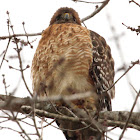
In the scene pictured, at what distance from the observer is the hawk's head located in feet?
22.4

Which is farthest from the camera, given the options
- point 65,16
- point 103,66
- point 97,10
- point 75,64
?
point 65,16

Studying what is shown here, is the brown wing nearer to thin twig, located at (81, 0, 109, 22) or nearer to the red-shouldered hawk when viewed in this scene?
the red-shouldered hawk

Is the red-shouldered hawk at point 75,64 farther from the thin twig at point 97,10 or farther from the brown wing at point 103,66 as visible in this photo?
the thin twig at point 97,10

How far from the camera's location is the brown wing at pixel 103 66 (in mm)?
5617

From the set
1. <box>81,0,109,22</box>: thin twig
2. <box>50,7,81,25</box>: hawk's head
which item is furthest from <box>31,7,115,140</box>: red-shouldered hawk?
<box>50,7,81,25</box>: hawk's head

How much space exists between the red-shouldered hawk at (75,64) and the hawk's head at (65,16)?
542mm

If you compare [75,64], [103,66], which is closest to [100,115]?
[75,64]

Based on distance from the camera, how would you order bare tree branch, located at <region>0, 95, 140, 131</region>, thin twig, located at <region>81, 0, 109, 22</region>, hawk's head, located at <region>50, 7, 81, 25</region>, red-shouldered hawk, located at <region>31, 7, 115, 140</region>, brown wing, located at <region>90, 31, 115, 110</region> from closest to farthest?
1. bare tree branch, located at <region>0, 95, 140, 131</region>
2. thin twig, located at <region>81, 0, 109, 22</region>
3. red-shouldered hawk, located at <region>31, 7, 115, 140</region>
4. brown wing, located at <region>90, 31, 115, 110</region>
5. hawk's head, located at <region>50, 7, 81, 25</region>

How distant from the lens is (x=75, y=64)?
209 inches

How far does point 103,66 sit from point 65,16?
1603 millimetres

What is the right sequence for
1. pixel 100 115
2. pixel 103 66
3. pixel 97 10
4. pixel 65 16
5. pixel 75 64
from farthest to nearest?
pixel 65 16
pixel 103 66
pixel 97 10
pixel 75 64
pixel 100 115

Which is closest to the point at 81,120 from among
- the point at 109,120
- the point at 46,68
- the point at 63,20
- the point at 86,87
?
the point at 109,120

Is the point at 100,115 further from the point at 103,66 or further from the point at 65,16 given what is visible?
the point at 65,16

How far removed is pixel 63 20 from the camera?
6.81m
